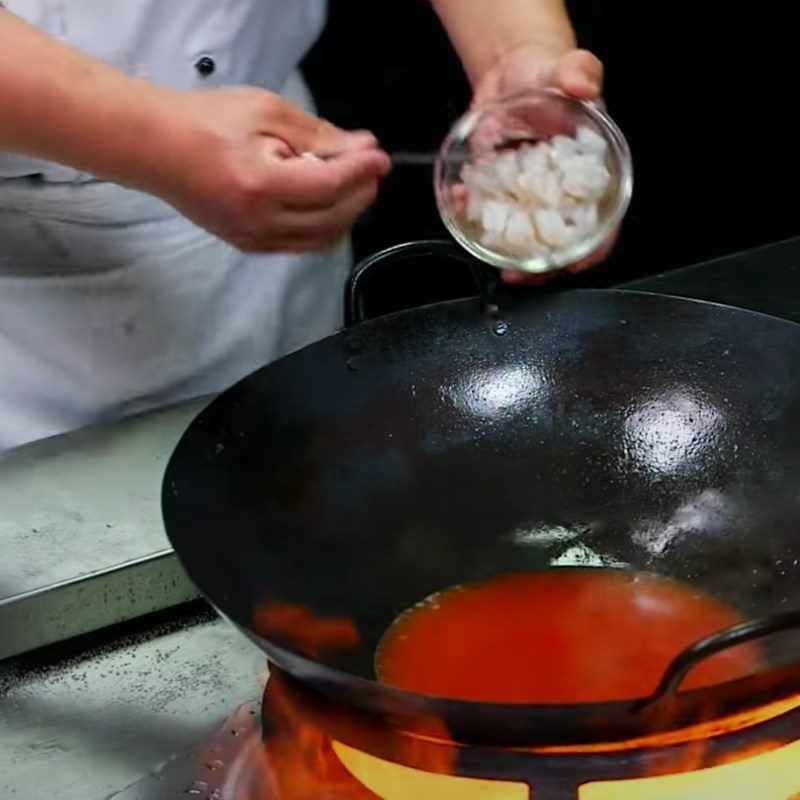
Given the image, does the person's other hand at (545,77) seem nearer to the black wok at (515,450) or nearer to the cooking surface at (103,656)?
the black wok at (515,450)

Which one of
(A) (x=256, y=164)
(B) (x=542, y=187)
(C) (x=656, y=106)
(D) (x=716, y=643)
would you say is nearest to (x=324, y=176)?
(A) (x=256, y=164)

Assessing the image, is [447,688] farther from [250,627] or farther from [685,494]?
[685,494]

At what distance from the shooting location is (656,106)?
1685 millimetres

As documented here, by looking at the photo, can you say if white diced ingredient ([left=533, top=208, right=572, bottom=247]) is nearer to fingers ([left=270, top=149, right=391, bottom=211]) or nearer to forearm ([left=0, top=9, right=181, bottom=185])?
fingers ([left=270, top=149, right=391, bottom=211])

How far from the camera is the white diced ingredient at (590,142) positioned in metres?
0.83

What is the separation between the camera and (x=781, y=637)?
51cm

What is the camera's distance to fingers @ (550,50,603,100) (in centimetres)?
82

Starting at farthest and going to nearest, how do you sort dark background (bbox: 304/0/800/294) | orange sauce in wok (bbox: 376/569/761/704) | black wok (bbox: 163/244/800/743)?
dark background (bbox: 304/0/800/294), black wok (bbox: 163/244/800/743), orange sauce in wok (bbox: 376/569/761/704)

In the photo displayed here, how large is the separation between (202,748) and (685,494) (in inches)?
13.6

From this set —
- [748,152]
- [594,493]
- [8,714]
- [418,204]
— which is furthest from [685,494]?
[748,152]

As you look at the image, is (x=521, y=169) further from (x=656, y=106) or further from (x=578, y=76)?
(x=656, y=106)

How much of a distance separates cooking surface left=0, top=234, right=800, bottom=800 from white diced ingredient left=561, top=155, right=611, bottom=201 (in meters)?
0.36

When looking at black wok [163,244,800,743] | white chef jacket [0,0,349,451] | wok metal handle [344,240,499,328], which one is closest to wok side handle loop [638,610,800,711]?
black wok [163,244,800,743]

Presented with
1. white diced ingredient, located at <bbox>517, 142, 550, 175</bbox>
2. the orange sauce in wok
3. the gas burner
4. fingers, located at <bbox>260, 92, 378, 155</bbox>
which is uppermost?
fingers, located at <bbox>260, 92, 378, 155</bbox>
